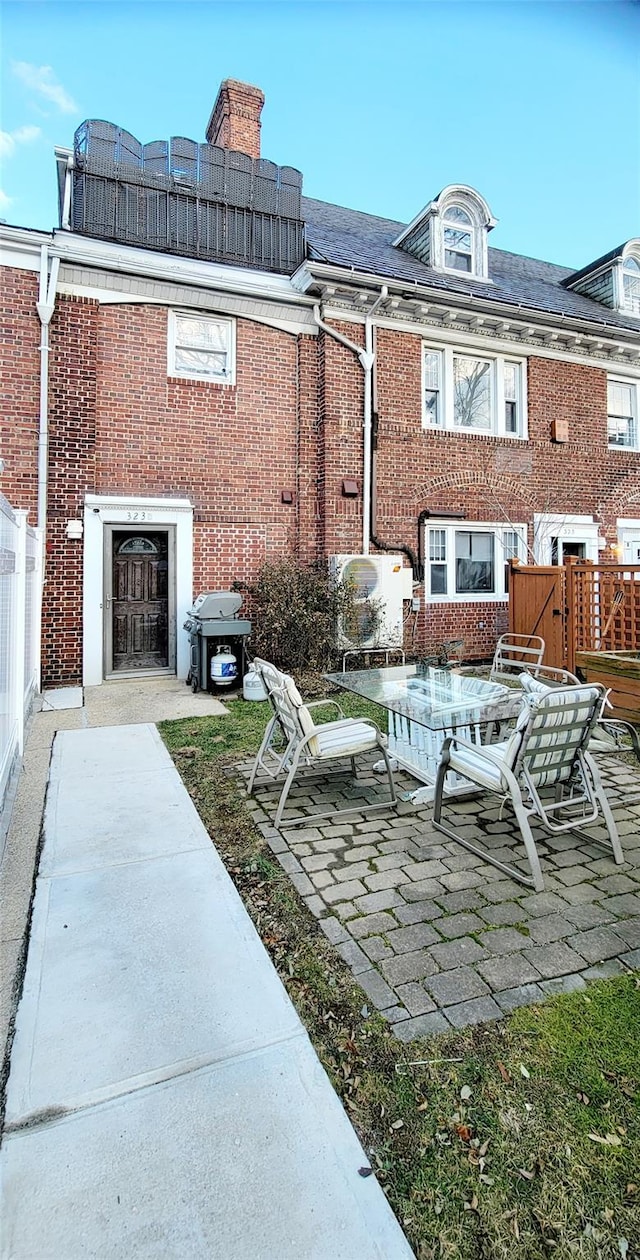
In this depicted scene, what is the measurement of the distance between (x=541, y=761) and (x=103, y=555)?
6677 millimetres

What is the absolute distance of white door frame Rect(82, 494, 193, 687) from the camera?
8.08 meters

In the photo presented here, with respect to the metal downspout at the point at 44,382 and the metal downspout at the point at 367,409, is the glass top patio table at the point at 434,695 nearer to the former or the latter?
the metal downspout at the point at 367,409

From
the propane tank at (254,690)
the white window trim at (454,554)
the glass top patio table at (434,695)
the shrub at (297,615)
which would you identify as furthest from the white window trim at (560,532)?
the glass top patio table at (434,695)

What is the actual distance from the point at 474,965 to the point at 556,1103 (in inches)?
25.6

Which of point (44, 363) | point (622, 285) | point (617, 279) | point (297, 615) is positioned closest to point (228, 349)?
point (44, 363)

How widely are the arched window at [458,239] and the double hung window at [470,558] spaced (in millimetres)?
5131

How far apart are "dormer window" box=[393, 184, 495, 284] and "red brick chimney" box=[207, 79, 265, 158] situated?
331 cm

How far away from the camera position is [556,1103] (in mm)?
1769

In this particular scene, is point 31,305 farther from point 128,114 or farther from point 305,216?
point 305,216

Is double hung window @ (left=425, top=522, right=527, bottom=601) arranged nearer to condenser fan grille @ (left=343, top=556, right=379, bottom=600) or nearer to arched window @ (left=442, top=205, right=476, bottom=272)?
condenser fan grille @ (left=343, top=556, right=379, bottom=600)

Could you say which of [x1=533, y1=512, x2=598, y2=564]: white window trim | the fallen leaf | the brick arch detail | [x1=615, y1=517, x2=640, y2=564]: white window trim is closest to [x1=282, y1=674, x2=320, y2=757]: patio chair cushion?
the fallen leaf

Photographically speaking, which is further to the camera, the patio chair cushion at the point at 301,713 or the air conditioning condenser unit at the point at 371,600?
the air conditioning condenser unit at the point at 371,600

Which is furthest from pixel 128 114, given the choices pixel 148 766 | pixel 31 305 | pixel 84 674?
pixel 148 766

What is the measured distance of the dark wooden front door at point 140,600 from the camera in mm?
8484
